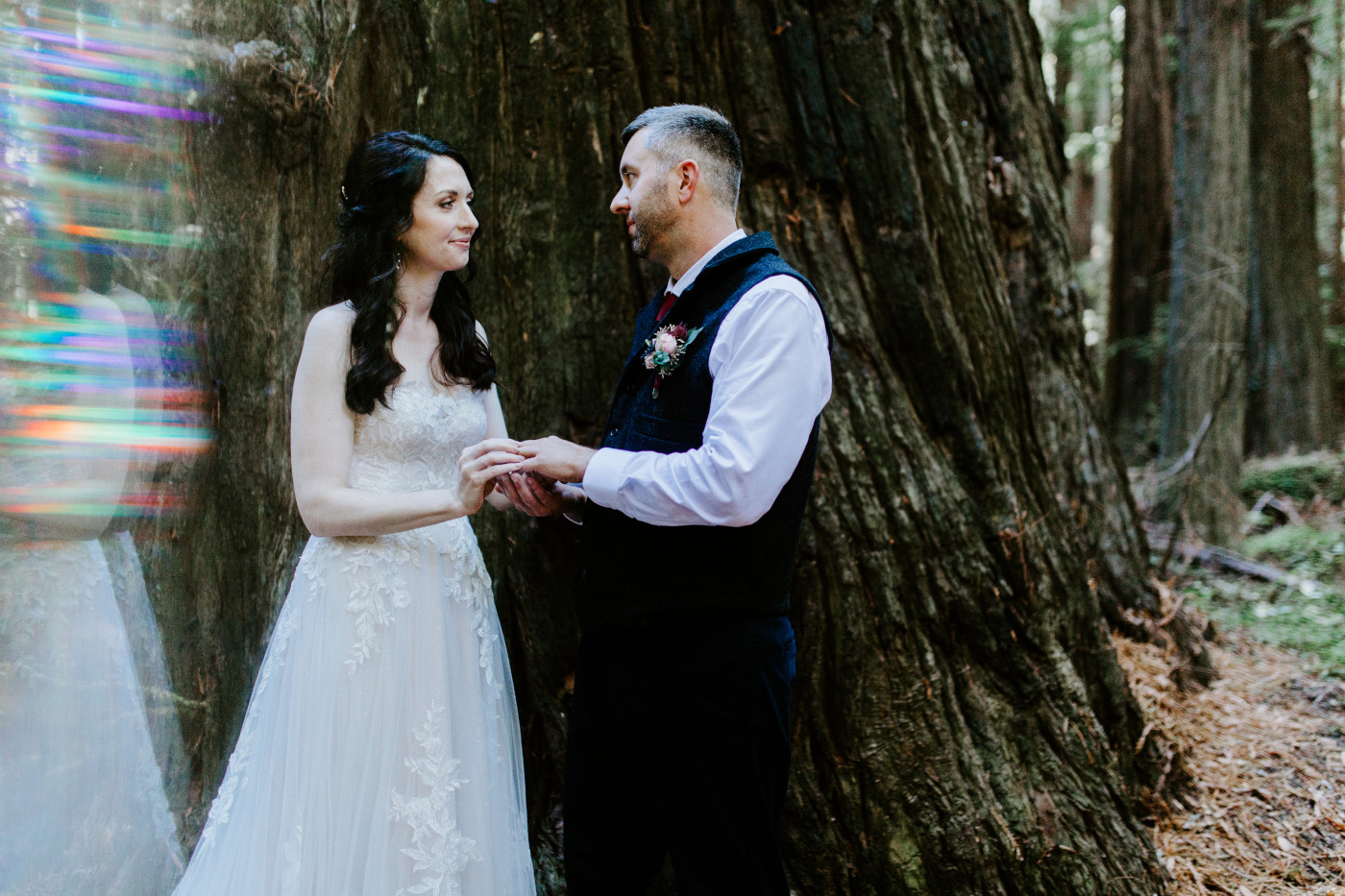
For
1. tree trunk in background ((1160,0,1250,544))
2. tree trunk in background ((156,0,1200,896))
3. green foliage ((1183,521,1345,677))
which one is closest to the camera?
tree trunk in background ((156,0,1200,896))

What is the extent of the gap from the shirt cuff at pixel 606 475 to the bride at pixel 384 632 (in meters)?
0.31

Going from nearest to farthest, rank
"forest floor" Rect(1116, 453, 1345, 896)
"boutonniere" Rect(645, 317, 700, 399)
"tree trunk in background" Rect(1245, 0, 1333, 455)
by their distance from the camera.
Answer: "boutonniere" Rect(645, 317, 700, 399) < "forest floor" Rect(1116, 453, 1345, 896) < "tree trunk in background" Rect(1245, 0, 1333, 455)

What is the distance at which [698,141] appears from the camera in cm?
250

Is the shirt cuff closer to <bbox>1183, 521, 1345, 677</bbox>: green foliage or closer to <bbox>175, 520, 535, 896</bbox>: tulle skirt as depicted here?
<bbox>175, 520, 535, 896</bbox>: tulle skirt

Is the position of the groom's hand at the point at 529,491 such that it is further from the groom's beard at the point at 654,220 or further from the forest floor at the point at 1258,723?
the forest floor at the point at 1258,723

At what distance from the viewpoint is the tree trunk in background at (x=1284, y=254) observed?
9.77m

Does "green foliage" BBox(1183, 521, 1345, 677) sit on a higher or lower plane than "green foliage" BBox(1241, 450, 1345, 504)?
lower

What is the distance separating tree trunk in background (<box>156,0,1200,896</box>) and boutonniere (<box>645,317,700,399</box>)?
0.87m

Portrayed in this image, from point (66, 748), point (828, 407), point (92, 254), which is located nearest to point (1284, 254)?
point (828, 407)

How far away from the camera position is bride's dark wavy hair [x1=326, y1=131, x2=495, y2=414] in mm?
2678

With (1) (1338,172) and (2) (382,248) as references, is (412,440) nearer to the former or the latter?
(2) (382,248)

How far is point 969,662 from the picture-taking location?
3.34 meters

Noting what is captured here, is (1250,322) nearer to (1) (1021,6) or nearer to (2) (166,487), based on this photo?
(1) (1021,6)

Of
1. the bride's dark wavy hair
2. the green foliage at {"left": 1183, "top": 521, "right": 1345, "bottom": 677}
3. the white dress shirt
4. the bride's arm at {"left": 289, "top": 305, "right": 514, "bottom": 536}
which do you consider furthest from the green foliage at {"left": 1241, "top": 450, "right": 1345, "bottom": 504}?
the bride's arm at {"left": 289, "top": 305, "right": 514, "bottom": 536}
